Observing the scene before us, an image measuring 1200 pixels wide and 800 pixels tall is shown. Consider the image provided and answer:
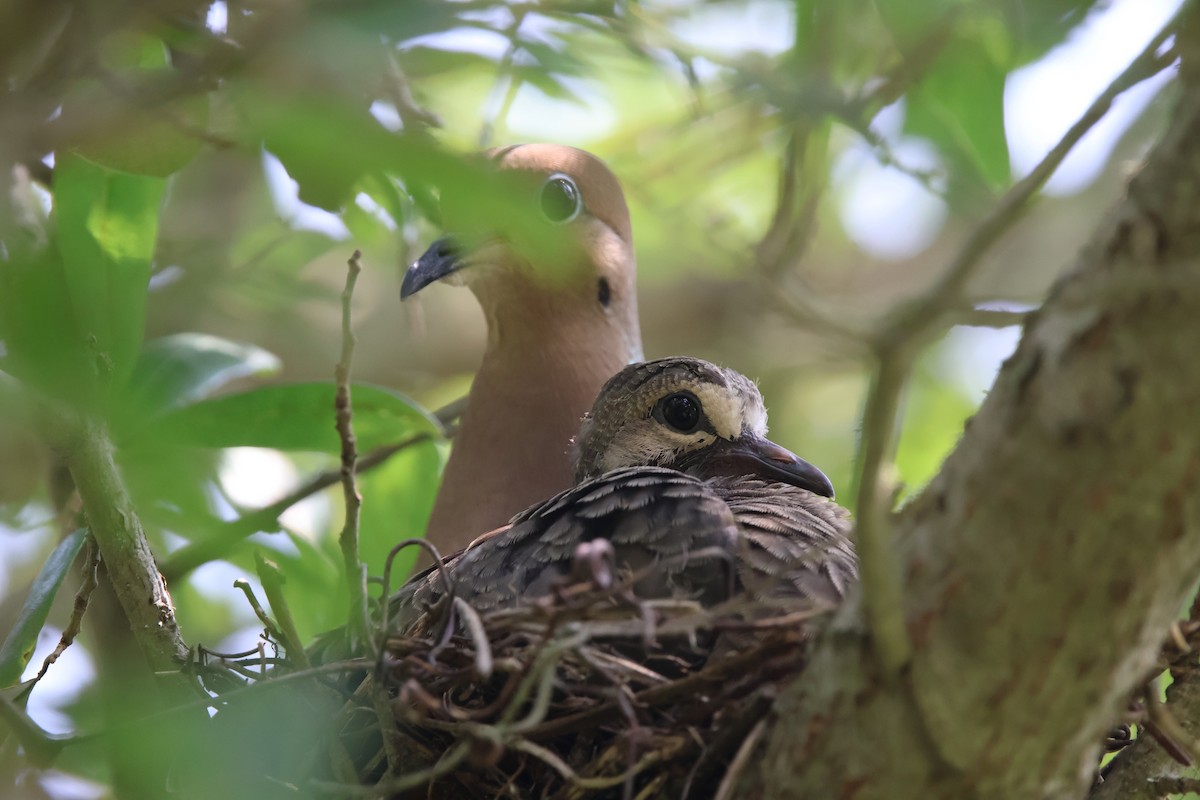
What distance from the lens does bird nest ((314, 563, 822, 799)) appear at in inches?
67.6

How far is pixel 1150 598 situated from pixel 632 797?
2.65ft

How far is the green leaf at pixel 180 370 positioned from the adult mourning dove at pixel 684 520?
70 cm

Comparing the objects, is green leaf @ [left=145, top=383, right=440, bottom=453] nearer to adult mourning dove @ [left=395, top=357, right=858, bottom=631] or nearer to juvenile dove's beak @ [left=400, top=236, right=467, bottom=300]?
juvenile dove's beak @ [left=400, top=236, right=467, bottom=300]

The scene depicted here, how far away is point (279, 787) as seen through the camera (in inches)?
67.8

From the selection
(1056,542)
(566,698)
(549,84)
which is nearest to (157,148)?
(549,84)

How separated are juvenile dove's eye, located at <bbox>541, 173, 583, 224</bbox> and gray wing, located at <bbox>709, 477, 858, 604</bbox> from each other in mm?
1083

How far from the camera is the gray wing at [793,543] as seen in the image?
2078 mm

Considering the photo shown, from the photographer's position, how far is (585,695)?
196cm

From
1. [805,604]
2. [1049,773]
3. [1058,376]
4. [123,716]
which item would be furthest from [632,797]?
[1058,376]

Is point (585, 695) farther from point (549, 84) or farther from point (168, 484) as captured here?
point (168, 484)

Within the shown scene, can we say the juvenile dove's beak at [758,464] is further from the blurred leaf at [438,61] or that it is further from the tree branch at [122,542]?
the tree branch at [122,542]

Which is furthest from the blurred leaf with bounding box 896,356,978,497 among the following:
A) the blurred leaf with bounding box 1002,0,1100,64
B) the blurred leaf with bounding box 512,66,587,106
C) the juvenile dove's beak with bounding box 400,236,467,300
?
the blurred leaf with bounding box 1002,0,1100,64

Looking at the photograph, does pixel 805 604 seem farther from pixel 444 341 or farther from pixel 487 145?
pixel 444 341

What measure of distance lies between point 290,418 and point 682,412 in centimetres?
93
